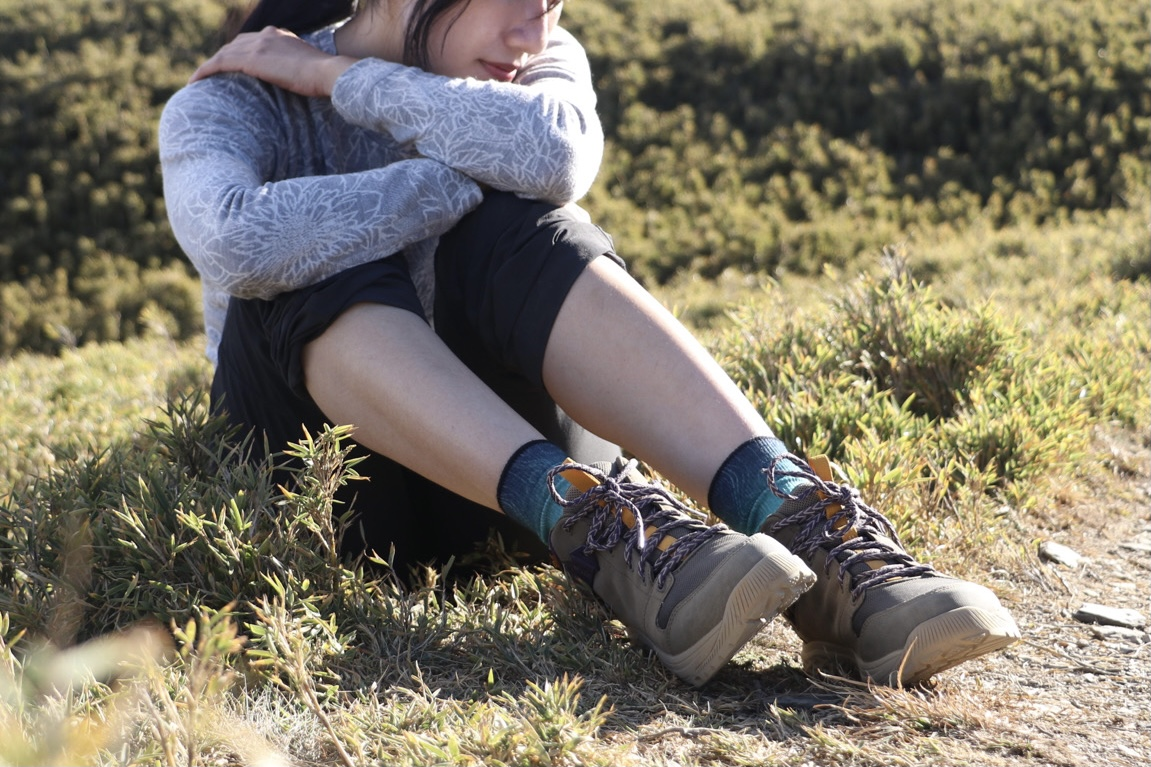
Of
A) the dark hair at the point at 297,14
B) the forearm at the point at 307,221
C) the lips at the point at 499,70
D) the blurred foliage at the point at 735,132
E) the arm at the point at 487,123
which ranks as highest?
the dark hair at the point at 297,14

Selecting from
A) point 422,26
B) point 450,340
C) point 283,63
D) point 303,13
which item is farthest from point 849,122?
point 450,340

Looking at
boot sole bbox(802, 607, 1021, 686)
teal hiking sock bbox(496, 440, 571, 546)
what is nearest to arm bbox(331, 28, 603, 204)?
teal hiking sock bbox(496, 440, 571, 546)

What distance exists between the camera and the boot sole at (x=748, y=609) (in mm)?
1587

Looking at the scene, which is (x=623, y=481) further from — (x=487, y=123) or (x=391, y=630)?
(x=487, y=123)

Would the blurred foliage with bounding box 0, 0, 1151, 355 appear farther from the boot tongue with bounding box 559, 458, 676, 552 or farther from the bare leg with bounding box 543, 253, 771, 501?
the boot tongue with bounding box 559, 458, 676, 552

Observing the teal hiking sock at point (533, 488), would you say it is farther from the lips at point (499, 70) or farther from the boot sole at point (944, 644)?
the lips at point (499, 70)

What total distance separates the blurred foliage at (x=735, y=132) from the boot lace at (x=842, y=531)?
6177mm

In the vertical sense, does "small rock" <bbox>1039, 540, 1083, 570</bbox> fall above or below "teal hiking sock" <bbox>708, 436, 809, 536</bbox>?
below

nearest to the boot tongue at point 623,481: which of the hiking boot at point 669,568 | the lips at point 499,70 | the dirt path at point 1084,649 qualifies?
the hiking boot at point 669,568

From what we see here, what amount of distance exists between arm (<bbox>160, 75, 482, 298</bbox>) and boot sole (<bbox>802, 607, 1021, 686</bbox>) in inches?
44.1

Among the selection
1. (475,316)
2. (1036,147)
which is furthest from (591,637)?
(1036,147)

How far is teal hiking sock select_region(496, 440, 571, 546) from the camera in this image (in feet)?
5.98

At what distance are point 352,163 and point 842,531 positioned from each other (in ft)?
4.64

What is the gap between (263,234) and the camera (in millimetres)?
2008
